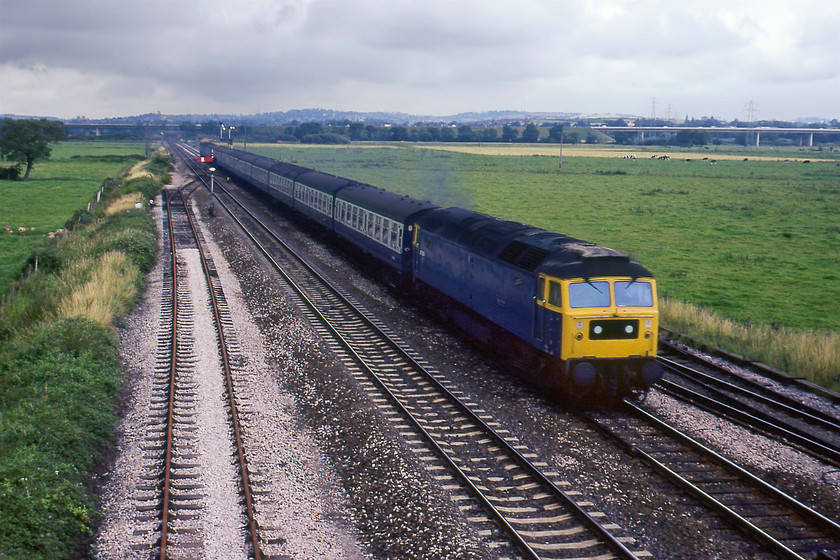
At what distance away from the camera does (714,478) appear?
37.4 ft

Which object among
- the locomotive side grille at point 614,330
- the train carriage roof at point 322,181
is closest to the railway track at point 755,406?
the locomotive side grille at point 614,330

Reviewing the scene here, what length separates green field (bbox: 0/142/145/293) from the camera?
3550 cm

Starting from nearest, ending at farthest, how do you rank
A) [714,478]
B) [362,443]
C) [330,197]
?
[714,478] < [362,443] < [330,197]

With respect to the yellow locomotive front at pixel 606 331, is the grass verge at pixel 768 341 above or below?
below

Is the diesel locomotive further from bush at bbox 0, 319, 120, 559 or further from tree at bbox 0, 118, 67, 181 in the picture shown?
tree at bbox 0, 118, 67, 181

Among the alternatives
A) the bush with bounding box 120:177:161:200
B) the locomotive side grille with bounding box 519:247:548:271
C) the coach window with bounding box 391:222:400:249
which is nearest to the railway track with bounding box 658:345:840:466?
the locomotive side grille with bounding box 519:247:548:271

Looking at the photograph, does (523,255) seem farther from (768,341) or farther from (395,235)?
(395,235)

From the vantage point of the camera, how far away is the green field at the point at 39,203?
35.5m

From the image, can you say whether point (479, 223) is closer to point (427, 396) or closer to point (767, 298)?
point (427, 396)

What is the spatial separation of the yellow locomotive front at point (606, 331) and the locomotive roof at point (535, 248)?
192mm

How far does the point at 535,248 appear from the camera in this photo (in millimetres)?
15352

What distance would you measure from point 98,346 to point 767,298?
2359 cm

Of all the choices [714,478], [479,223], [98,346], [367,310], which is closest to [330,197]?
[367,310]

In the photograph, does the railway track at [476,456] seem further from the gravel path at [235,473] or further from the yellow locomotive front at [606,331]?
the yellow locomotive front at [606,331]
